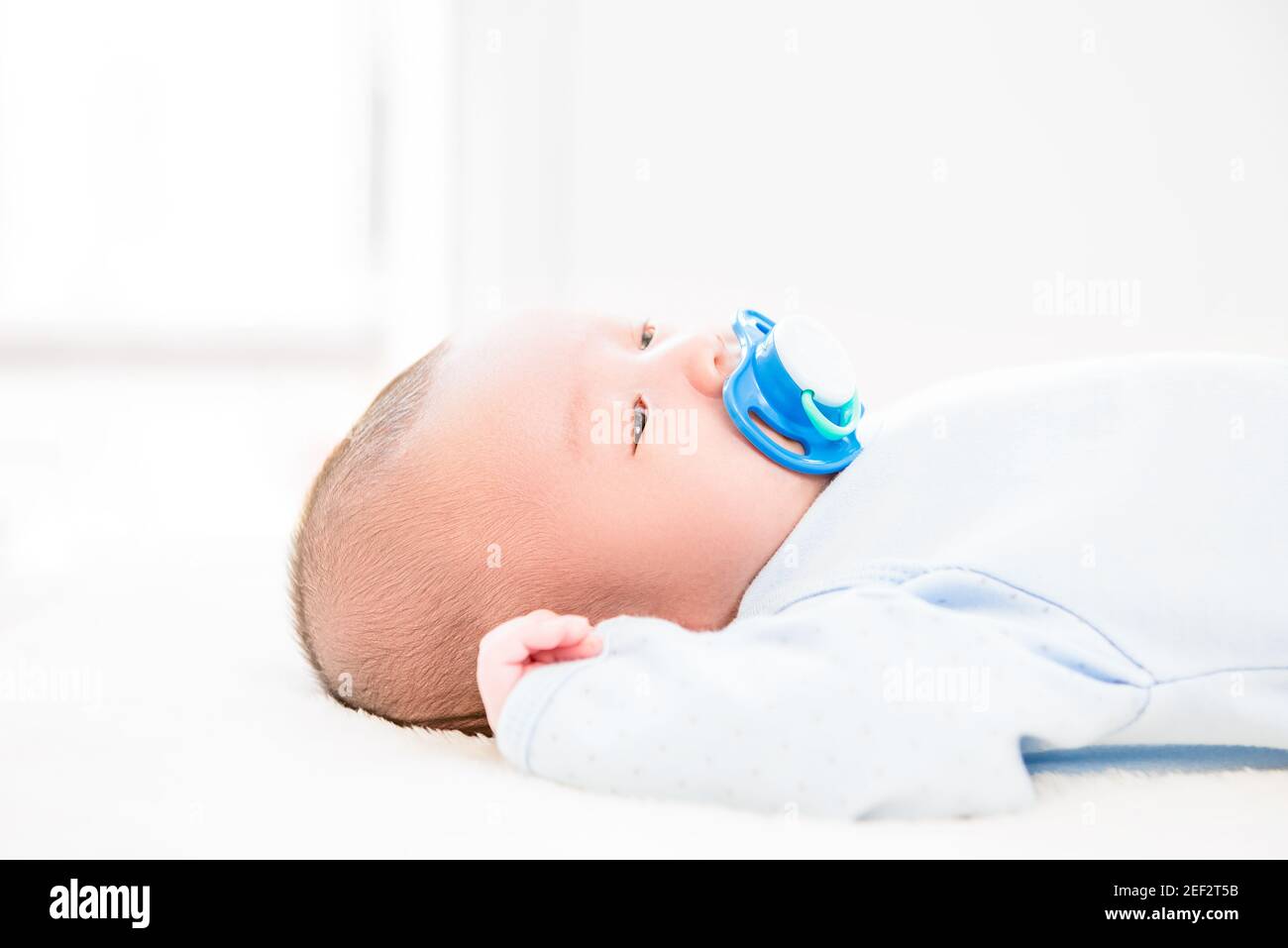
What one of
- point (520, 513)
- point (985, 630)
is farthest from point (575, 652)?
point (985, 630)

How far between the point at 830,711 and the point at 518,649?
248 mm

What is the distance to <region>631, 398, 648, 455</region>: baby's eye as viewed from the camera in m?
1.06

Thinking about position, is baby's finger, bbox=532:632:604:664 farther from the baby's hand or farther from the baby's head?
the baby's head

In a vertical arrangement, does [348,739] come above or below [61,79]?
below

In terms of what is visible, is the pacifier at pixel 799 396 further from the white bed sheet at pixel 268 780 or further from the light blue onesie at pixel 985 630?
the white bed sheet at pixel 268 780

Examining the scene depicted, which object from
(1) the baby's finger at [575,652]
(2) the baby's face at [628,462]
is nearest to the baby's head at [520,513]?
(2) the baby's face at [628,462]

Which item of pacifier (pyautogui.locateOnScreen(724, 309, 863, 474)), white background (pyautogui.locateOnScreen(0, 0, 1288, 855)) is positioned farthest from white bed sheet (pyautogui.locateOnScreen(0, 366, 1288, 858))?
pacifier (pyautogui.locateOnScreen(724, 309, 863, 474))

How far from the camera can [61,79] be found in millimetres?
3068

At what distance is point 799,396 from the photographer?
1104 mm

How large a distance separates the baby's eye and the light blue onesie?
17 centimetres
